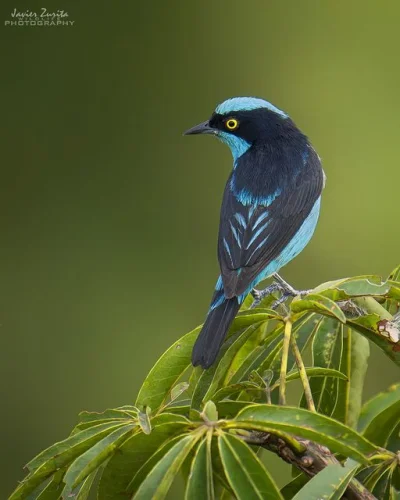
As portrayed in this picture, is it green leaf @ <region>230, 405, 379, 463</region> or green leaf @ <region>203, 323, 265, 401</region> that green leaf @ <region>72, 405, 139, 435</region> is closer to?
green leaf @ <region>230, 405, 379, 463</region>

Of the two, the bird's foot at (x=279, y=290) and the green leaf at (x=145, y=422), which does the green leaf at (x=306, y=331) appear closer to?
the bird's foot at (x=279, y=290)

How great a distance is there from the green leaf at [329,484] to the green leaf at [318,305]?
0.49 meters

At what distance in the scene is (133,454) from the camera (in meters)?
2.34

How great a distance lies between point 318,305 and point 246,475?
60 centimetres

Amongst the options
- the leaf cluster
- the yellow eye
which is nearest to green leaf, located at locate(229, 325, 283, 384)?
the leaf cluster

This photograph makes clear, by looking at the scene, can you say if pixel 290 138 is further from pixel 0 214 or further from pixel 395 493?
pixel 0 214

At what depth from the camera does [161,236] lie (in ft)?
30.4

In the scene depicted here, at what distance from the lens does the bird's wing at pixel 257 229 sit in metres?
3.68

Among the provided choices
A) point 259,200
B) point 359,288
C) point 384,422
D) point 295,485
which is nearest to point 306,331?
point 359,288

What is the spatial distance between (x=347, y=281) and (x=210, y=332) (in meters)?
0.44

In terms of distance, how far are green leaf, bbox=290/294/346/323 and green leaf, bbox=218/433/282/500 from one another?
1.74ft

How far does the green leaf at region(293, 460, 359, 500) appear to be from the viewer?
2037mm

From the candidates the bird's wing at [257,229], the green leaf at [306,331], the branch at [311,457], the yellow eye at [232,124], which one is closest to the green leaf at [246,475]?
the branch at [311,457]

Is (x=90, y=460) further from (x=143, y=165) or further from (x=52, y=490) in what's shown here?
(x=143, y=165)
